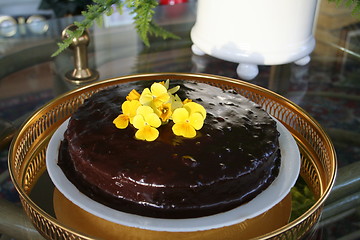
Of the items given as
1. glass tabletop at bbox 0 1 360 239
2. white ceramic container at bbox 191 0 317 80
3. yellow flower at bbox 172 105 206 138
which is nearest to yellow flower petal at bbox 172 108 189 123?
yellow flower at bbox 172 105 206 138

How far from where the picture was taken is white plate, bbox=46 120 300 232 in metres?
0.67

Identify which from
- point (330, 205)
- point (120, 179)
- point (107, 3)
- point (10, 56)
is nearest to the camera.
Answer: point (120, 179)

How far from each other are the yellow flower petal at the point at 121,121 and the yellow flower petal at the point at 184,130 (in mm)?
86

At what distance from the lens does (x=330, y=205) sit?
85 centimetres

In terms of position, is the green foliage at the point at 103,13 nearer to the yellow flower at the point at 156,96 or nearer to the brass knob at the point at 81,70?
the brass knob at the point at 81,70

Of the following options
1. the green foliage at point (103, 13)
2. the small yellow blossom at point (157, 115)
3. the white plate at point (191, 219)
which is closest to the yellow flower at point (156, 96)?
the small yellow blossom at point (157, 115)

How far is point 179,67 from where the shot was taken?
1336mm

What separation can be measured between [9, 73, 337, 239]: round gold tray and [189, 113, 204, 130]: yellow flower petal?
227 millimetres

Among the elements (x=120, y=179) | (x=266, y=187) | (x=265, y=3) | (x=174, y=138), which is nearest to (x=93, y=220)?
(x=120, y=179)

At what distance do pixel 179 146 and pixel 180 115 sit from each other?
53 mm

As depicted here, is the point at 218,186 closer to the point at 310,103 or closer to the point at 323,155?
the point at 323,155

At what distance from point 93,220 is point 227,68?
28.5 inches

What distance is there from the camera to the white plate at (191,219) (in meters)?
0.67

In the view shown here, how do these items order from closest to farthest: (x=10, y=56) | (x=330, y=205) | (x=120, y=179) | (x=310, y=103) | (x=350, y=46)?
(x=120, y=179)
(x=330, y=205)
(x=310, y=103)
(x=10, y=56)
(x=350, y=46)
